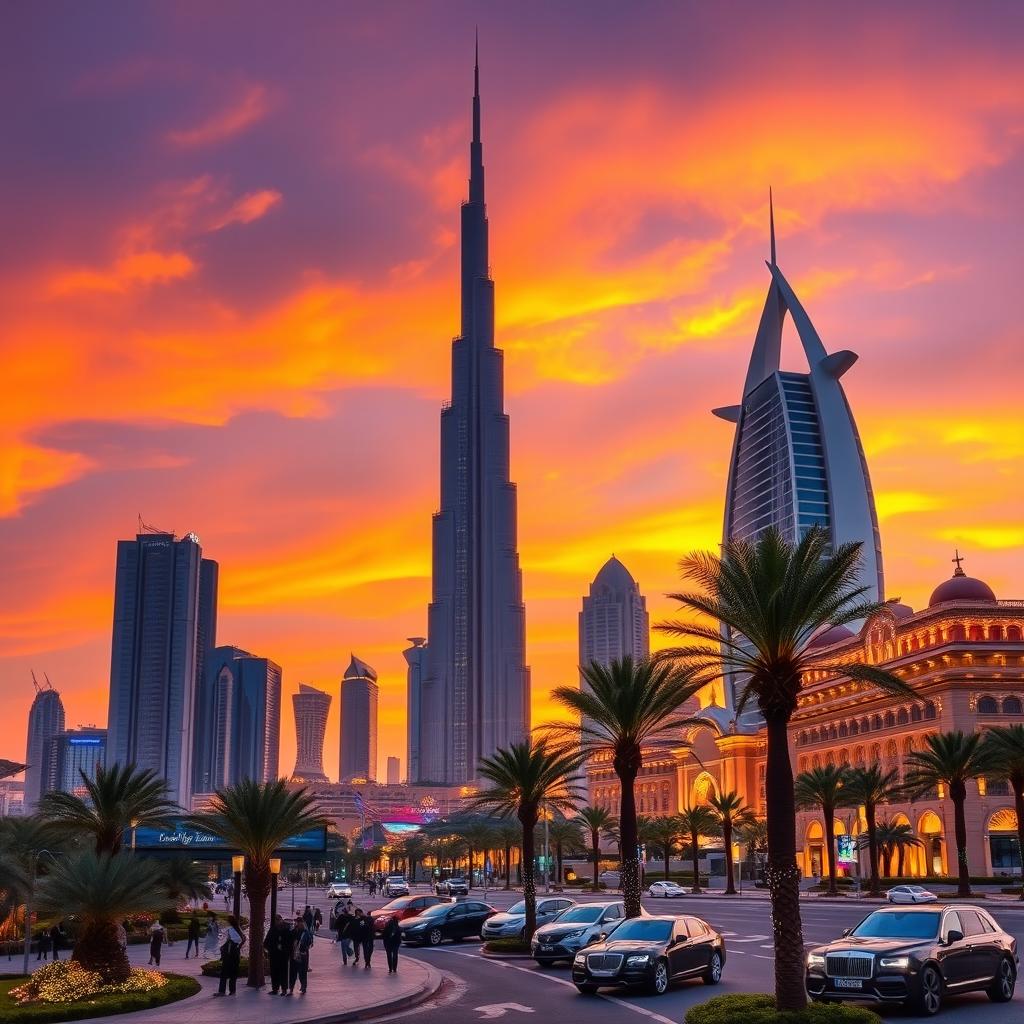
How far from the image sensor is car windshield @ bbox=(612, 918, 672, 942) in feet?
94.4

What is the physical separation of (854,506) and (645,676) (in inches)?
6402

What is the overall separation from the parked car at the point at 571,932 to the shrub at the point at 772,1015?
1308 cm

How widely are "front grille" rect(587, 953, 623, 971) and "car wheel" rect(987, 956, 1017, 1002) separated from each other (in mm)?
7818

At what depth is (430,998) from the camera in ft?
95.0

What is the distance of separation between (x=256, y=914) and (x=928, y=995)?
18.3 m

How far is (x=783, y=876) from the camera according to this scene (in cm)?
2348

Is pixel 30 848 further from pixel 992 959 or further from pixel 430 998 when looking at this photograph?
pixel 992 959

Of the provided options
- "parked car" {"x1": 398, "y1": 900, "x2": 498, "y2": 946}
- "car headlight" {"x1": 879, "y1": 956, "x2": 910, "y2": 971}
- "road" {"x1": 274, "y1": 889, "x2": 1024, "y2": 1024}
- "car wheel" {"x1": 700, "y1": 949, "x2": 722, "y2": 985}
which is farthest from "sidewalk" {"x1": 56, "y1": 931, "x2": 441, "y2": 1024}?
"car headlight" {"x1": 879, "y1": 956, "x2": 910, "y2": 971}

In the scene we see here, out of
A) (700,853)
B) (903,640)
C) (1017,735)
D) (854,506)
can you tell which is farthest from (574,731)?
(854,506)

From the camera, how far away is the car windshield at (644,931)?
28.8m

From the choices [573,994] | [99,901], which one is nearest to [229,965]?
[99,901]

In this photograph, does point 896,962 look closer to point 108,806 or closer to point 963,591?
point 108,806

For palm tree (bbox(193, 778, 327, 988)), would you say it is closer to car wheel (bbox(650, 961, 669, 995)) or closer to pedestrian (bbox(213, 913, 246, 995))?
pedestrian (bbox(213, 913, 246, 995))

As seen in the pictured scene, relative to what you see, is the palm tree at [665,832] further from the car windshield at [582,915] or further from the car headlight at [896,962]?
the car headlight at [896,962]
